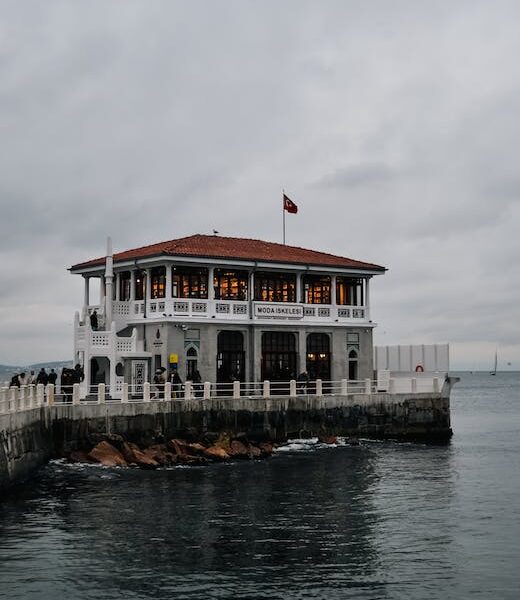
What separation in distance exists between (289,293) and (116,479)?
21443mm

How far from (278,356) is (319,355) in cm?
282

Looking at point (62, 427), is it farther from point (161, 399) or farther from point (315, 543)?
point (315, 543)

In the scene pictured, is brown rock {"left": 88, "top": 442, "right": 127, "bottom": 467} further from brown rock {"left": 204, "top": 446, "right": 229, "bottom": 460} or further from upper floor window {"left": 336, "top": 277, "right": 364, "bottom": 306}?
upper floor window {"left": 336, "top": 277, "right": 364, "bottom": 306}

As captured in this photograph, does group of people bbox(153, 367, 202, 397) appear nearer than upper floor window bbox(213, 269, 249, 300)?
Yes

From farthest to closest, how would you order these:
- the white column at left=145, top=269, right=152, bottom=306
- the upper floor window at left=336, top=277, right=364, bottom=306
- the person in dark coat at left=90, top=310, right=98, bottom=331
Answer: the upper floor window at left=336, top=277, right=364, bottom=306 → the white column at left=145, top=269, right=152, bottom=306 → the person in dark coat at left=90, top=310, right=98, bottom=331

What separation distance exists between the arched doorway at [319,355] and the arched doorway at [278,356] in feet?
3.74

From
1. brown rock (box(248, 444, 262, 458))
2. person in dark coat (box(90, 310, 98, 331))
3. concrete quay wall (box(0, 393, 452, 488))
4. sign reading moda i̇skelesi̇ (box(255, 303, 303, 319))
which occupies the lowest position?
brown rock (box(248, 444, 262, 458))

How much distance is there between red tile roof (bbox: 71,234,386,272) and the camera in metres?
51.1

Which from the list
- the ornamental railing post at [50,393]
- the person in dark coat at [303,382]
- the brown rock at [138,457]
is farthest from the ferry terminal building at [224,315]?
the brown rock at [138,457]

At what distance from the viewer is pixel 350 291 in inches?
2245

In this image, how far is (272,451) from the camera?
44.1m

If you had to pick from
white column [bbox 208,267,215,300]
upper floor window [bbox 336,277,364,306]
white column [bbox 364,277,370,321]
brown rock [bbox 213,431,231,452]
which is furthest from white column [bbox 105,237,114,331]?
white column [bbox 364,277,370,321]

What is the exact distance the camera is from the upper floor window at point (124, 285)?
5474cm

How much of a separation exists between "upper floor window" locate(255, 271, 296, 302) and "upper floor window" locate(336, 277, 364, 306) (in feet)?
11.1
